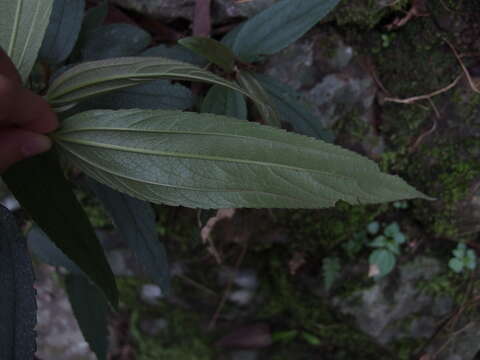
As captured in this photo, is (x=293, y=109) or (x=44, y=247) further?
(x=44, y=247)

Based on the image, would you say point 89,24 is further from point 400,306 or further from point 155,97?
point 400,306

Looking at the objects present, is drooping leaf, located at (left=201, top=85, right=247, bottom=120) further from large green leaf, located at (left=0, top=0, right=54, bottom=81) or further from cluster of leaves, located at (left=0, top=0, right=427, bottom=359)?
large green leaf, located at (left=0, top=0, right=54, bottom=81)

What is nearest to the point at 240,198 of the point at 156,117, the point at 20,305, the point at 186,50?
the point at 156,117

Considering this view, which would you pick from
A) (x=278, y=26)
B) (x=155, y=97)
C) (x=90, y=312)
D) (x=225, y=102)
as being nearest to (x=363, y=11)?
(x=278, y=26)

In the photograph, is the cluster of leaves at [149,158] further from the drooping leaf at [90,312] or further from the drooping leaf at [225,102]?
the drooping leaf at [90,312]

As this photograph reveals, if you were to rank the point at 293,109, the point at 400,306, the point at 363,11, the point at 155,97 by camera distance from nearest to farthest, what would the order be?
the point at 155,97, the point at 293,109, the point at 363,11, the point at 400,306

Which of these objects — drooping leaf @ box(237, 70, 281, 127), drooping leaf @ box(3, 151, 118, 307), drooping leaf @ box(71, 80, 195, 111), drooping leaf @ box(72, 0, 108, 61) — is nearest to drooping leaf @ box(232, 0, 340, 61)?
drooping leaf @ box(237, 70, 281, 127)

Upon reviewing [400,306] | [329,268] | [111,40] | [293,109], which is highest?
[111,40]
